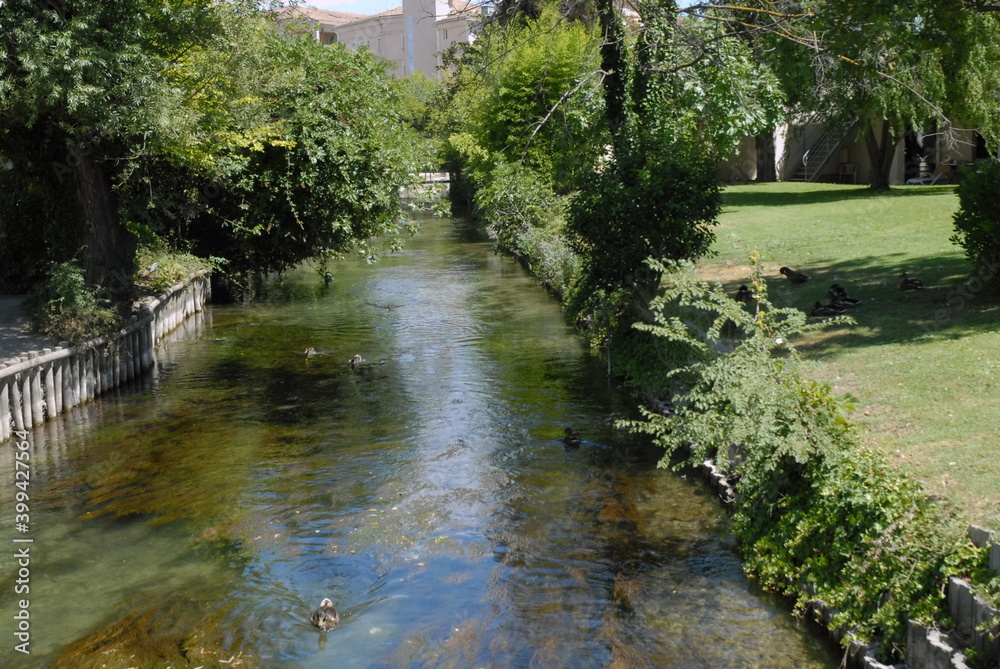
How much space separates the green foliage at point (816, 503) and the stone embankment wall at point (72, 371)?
31.5ft

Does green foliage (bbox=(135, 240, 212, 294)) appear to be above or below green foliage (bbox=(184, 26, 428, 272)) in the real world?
below

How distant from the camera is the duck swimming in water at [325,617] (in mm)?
8227

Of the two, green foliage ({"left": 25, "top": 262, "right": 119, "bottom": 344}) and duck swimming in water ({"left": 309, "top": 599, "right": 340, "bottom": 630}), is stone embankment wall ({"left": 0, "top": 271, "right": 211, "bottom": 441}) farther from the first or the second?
duck swimming in water ({"left": 309, "top": 599, "right": 340, "bottom": 630})

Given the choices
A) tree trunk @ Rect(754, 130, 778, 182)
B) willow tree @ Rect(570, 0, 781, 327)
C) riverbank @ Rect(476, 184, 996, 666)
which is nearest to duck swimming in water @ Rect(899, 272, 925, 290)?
riverbank @ Rect(476, 184, 996, 666)

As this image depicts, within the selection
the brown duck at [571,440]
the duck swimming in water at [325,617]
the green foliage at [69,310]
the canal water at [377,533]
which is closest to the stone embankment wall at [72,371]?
the green foliage at [69,310]

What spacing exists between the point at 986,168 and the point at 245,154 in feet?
50.3

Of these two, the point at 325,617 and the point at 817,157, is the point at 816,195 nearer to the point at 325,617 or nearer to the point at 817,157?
the point at 817,157

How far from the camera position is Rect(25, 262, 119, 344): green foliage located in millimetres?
15531

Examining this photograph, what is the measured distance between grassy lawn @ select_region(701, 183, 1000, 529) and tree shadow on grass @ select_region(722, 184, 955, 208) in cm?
468

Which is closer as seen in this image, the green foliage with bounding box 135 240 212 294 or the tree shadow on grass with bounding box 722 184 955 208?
the green foliage with bounding box 135 240 212 294

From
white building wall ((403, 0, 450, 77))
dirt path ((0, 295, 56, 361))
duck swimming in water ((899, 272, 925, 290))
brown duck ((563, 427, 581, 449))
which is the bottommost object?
brown duck ((563, 427, 581, 449))

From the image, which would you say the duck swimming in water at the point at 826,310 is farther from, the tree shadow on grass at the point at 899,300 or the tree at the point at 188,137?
the tree at the point at 188,137

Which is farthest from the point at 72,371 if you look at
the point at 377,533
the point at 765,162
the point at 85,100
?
the point at 765,162

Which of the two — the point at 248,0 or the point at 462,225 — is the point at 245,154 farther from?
the point at 462,225
